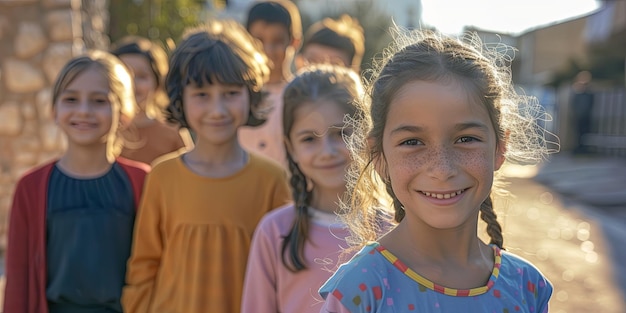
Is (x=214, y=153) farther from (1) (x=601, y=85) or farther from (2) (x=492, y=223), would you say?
(1) (x=601, y=85)

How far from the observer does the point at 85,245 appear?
9.12ft

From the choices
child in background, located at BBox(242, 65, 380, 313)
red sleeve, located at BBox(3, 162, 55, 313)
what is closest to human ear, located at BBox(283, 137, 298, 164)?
child in background, located at BBox(242, 65, 380, 313)

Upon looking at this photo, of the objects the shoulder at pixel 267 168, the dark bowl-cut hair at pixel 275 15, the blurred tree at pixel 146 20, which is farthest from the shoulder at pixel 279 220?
the blurred tree at pixel 146 20

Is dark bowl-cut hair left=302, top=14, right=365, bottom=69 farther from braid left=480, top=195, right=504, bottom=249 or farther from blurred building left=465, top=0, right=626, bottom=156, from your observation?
blurred building left=465, top=0, right=626, bottom=156

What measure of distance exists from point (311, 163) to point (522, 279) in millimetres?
939

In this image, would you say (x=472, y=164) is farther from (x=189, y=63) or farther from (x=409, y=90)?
(x=189, y=63)

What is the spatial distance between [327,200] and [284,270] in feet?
0.95

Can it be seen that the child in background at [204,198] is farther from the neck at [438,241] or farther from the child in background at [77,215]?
the neck at [438,241]

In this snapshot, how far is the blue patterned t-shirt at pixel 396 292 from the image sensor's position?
4.86 feet

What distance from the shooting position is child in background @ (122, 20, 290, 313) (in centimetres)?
261

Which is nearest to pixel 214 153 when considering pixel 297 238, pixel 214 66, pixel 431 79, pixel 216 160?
pixel 216 160

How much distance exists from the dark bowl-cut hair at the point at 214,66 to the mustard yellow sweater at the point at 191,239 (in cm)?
31

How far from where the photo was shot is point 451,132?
153 cm

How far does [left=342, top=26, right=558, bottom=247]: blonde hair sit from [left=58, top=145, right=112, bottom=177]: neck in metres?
1.31
